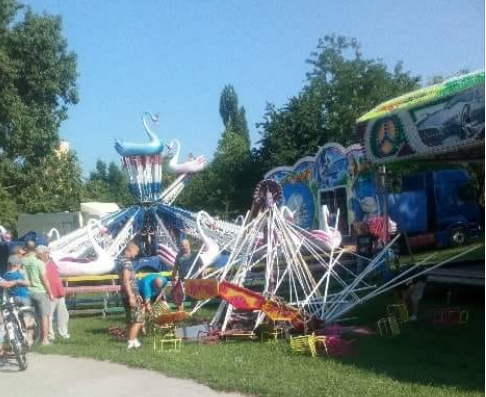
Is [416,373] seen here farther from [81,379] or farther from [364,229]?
[364,229]

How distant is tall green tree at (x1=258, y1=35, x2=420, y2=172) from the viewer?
3027cm

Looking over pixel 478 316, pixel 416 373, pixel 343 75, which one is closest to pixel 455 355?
pixel 416 373

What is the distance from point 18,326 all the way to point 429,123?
6.49 metres

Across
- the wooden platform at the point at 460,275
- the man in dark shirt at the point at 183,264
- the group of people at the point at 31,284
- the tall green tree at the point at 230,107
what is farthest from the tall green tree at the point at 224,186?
the tall green tree at the point at 230,107

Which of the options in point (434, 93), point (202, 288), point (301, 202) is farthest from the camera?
point (301, 202)

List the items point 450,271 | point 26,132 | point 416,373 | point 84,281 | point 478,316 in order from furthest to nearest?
point 26,132 < point 84,281 < point 450,271 < point 478,316 < point 416,373

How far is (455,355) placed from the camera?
8.55 m

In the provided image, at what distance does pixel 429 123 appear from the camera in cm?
988

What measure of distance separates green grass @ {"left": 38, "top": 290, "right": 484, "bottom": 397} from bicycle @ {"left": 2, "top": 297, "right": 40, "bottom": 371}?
1.72 ft

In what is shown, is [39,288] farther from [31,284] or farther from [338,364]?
[338,364]

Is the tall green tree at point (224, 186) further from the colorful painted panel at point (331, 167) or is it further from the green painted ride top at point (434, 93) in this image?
the green painted ride top at point (434, 93)

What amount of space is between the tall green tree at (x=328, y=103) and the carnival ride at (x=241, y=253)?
1220cm

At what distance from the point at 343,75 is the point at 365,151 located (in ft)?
67.1

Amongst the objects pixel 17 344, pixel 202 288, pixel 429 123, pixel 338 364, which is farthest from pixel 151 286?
pixel 429 123
